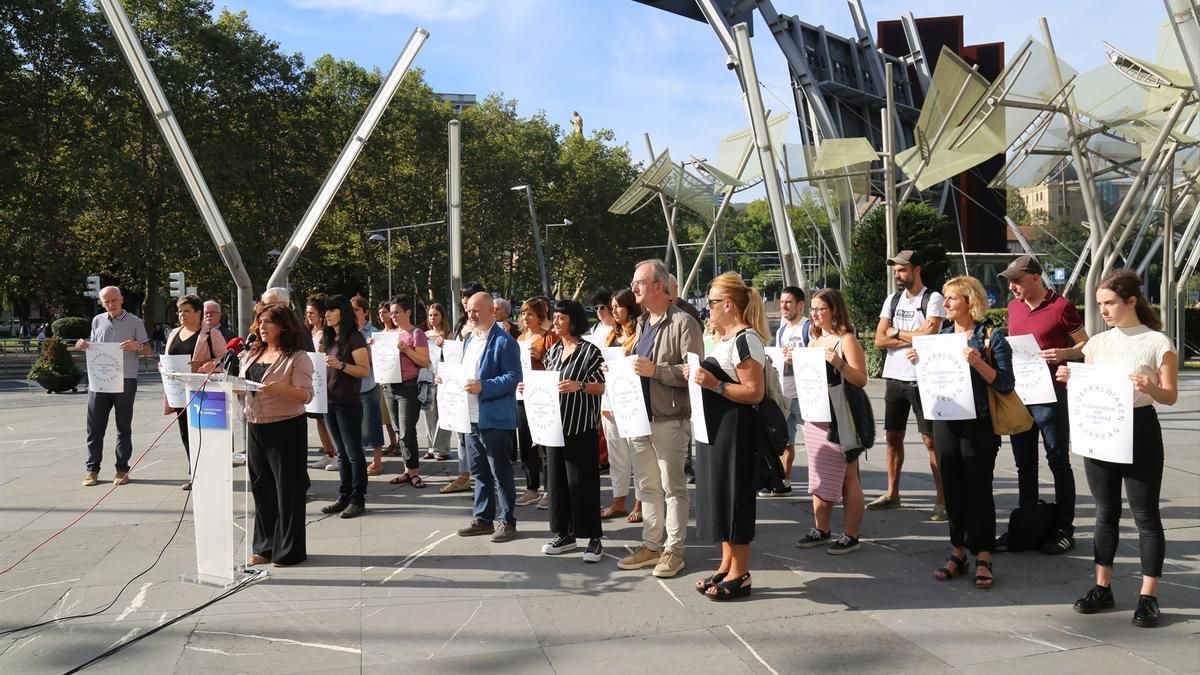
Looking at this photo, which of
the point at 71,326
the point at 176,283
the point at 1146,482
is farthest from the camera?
the point at 71,326

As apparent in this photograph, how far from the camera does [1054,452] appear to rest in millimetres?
6176

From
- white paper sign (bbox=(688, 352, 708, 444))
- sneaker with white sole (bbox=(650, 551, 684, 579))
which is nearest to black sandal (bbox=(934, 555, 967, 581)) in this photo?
sneaker with white sole (bbox=(650, 551, 684, 579))

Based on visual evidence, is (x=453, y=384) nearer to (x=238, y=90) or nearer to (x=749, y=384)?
(x=749, y=384)

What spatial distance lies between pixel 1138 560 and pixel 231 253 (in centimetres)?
1099

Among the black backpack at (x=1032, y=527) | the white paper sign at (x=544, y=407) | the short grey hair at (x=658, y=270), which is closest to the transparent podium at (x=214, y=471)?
the white paper sign at (x=544, y=407)

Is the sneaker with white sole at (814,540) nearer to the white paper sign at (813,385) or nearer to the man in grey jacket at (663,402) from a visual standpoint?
the white paper sign at (813,385)

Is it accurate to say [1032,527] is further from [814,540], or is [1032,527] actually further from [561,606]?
[561,606]

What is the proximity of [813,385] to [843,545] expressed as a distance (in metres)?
1.12

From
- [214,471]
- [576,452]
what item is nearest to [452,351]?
[576,452]

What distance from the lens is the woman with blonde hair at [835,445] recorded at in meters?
6.06

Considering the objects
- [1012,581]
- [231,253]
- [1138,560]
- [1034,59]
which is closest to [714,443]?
[1012,581]

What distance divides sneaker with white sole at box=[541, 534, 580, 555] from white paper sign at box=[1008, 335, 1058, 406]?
10.3ft

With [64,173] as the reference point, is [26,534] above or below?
below

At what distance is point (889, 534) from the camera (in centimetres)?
681
